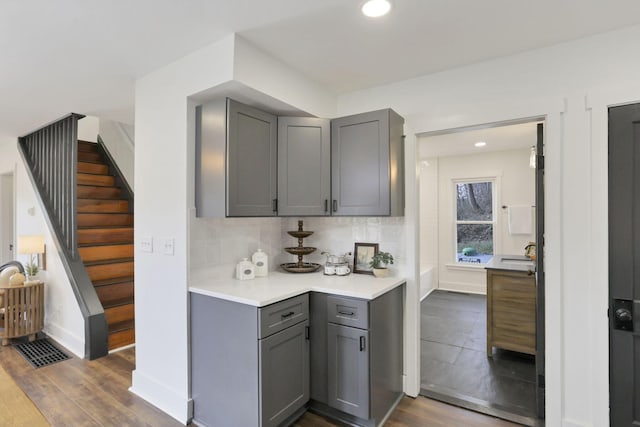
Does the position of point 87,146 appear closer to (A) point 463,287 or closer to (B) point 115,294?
(B) point 115,294

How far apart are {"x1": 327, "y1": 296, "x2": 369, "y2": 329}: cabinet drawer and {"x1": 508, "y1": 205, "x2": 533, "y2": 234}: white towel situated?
431 cm

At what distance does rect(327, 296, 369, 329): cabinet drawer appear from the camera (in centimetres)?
212

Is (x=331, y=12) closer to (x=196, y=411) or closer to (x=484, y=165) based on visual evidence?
(x=196, y=411)

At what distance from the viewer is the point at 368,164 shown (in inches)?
96.7

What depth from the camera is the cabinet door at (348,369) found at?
6.91ft

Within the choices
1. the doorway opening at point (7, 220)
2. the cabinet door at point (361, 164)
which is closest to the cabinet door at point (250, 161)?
the cabinet door at point (361, 164)

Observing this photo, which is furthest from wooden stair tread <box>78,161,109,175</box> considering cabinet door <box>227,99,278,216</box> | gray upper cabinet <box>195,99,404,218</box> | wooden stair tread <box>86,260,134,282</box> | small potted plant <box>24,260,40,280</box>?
cabinet door <box>227,99,278,216</box>

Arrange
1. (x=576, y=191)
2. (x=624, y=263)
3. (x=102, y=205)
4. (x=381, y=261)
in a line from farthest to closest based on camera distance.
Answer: (x=102, y=205) < (x=381, y=261) < (x=576, y=191) < (x=624, y=263)

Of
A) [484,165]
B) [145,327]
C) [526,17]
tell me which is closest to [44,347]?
[145,327]

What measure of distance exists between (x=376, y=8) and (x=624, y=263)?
1980 millimetres

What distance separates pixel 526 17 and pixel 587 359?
2.01 metres

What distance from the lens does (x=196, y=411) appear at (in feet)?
7.36

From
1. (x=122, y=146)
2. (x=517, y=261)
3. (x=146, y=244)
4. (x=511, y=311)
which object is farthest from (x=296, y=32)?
(x=122, y=146)

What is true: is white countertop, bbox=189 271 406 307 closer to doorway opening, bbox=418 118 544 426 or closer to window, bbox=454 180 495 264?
doorway opening, bbox=418 118 544 426
